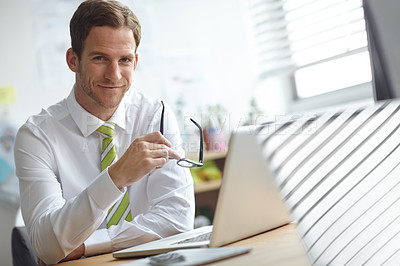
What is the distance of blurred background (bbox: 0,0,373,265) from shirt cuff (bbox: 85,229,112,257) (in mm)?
1645

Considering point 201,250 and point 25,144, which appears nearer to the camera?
point 201,250

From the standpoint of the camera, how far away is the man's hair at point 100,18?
1.51 meters

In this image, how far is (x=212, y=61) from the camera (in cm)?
354

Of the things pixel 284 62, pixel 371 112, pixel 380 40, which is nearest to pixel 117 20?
pixel 380 40

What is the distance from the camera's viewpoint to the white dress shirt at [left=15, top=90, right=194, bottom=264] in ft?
3.88

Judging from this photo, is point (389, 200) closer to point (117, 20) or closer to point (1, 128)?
point (117, 20)

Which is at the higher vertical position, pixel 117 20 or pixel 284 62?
pixel 117 20

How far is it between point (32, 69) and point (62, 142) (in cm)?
171

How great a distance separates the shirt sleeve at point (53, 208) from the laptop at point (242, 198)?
171 mm

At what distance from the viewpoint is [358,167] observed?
0.81 m

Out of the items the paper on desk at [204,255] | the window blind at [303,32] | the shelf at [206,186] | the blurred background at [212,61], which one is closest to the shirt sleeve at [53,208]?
the paper on desk at [204,255]

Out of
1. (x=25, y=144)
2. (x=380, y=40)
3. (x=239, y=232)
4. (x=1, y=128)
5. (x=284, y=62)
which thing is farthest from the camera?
(x=284, y=62)

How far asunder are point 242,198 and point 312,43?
2.39m

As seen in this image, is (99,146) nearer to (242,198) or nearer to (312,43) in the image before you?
(242,198)
